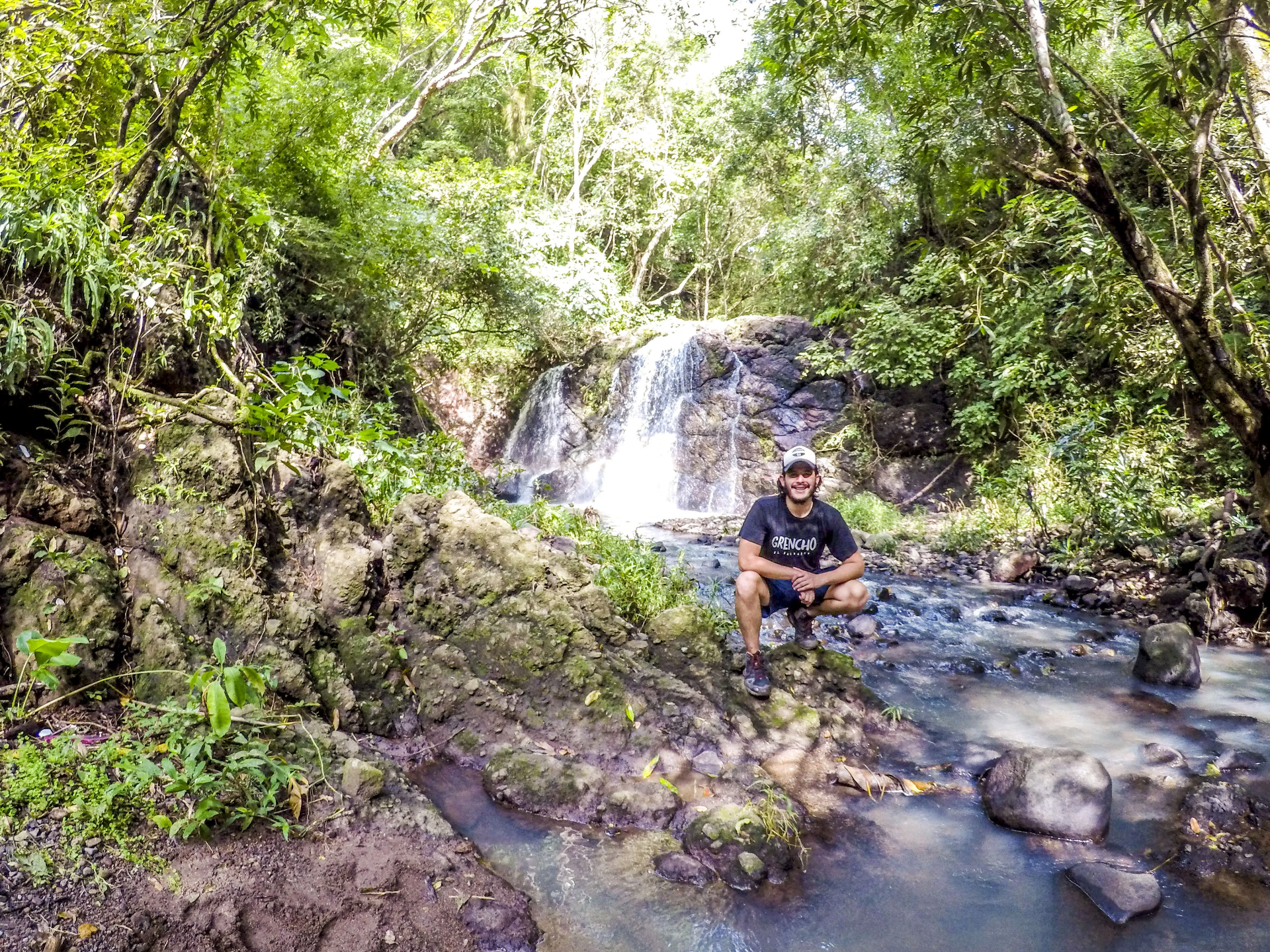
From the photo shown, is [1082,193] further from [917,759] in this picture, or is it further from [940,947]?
[940,947]

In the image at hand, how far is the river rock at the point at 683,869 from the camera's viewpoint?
105 inches

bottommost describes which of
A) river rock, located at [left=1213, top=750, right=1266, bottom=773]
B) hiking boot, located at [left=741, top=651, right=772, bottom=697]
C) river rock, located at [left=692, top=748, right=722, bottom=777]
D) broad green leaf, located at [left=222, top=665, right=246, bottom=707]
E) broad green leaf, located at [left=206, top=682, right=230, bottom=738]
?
river rock, located at [left=692, top=748, right=722, bottom=777]

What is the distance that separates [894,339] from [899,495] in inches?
112

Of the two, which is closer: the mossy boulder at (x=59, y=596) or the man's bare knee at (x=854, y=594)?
the mossy boulder at (x=59, y=596)

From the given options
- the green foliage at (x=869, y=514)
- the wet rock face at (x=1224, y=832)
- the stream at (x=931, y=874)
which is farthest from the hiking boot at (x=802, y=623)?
the green foliage at (x=869, y=514)

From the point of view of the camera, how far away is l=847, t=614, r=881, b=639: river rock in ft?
19.2

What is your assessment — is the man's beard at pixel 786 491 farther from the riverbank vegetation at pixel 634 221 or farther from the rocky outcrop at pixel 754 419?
the rocky outcrop at pixel 754 419

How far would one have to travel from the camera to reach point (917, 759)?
3.79 meters

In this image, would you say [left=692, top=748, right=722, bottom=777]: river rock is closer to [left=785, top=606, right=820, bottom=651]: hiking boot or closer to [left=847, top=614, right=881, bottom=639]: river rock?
[left=785, top=606, right=820, bottom=651]: hiking boot

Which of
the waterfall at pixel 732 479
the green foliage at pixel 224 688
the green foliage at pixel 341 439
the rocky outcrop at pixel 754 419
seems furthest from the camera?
the waterfall at pixel 732 479

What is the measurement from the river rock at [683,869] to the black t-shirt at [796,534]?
2.17m

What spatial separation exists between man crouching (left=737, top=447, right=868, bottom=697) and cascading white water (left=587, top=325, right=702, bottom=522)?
9306mm

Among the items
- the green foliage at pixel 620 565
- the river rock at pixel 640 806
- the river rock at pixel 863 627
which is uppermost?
the green foliage at pixel 620 565

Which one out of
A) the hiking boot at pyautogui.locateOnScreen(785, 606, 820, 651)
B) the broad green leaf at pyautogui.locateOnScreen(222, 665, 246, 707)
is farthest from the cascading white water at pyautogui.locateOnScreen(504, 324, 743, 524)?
the broad green leaf at pyautogui.locateOnScreen(222, 665, 246, 707)
